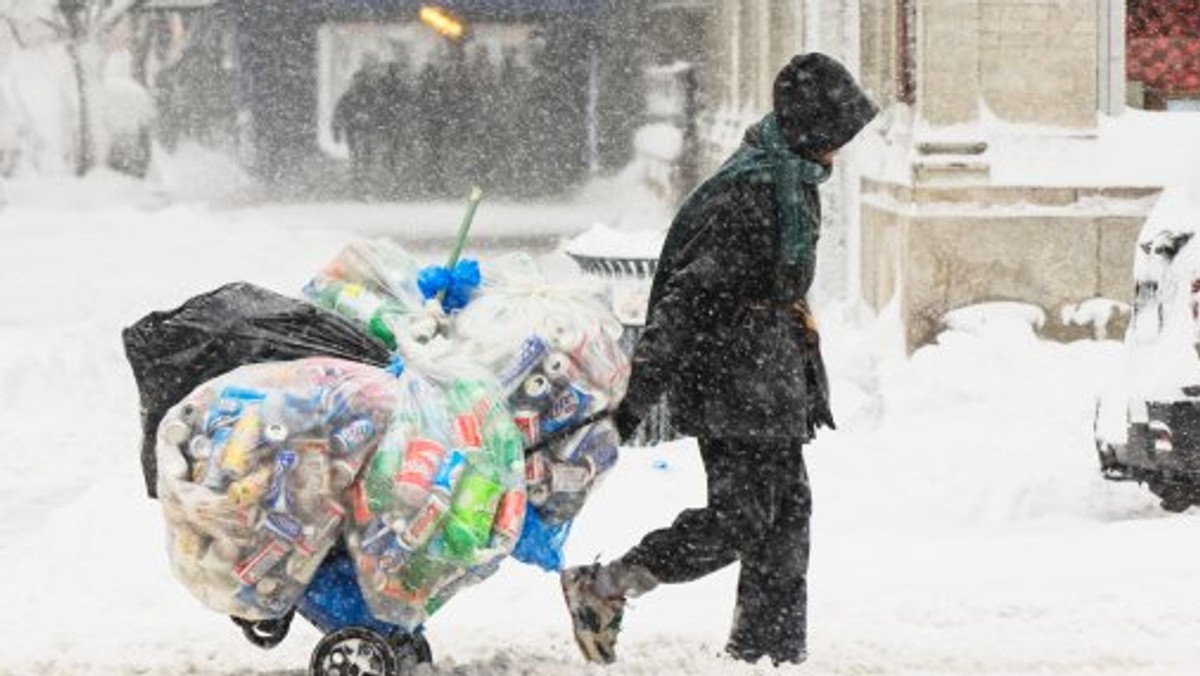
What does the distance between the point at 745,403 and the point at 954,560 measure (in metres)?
2.62

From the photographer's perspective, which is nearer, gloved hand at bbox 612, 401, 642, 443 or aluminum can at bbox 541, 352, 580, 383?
aluminum can at bbox 541, 352, 580, 383

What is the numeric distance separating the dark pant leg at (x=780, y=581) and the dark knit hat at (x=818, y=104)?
83 cm

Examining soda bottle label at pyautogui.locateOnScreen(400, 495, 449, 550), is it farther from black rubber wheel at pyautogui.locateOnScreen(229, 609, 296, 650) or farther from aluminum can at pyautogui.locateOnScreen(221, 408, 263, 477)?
black rubber wheel at pyautogui.locateOnScreen(229, 609, 296, 650)

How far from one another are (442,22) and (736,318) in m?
38.2

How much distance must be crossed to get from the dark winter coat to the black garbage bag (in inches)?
32.7

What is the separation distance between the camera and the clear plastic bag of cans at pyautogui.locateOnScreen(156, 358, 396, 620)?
5668 mm

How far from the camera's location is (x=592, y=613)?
6.39m

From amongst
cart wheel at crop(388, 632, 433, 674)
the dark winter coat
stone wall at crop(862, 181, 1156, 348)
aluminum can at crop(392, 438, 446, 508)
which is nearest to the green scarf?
the dark winter coat

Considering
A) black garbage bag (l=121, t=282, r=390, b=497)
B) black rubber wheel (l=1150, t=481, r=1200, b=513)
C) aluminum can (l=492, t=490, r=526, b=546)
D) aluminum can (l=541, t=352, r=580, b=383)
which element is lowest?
black rubber wheel (l=1150, t=481, r=1200, b=513)

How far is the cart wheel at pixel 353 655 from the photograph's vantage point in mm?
6047

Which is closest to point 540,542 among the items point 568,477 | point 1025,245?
point 568,477

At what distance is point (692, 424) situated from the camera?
20.9 feet

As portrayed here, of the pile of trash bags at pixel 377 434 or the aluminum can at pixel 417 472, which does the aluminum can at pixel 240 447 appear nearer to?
the pile of trash bags at pixel 377 434

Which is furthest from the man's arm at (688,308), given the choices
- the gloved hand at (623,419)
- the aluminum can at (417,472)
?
the aluminum can at (417,472)
